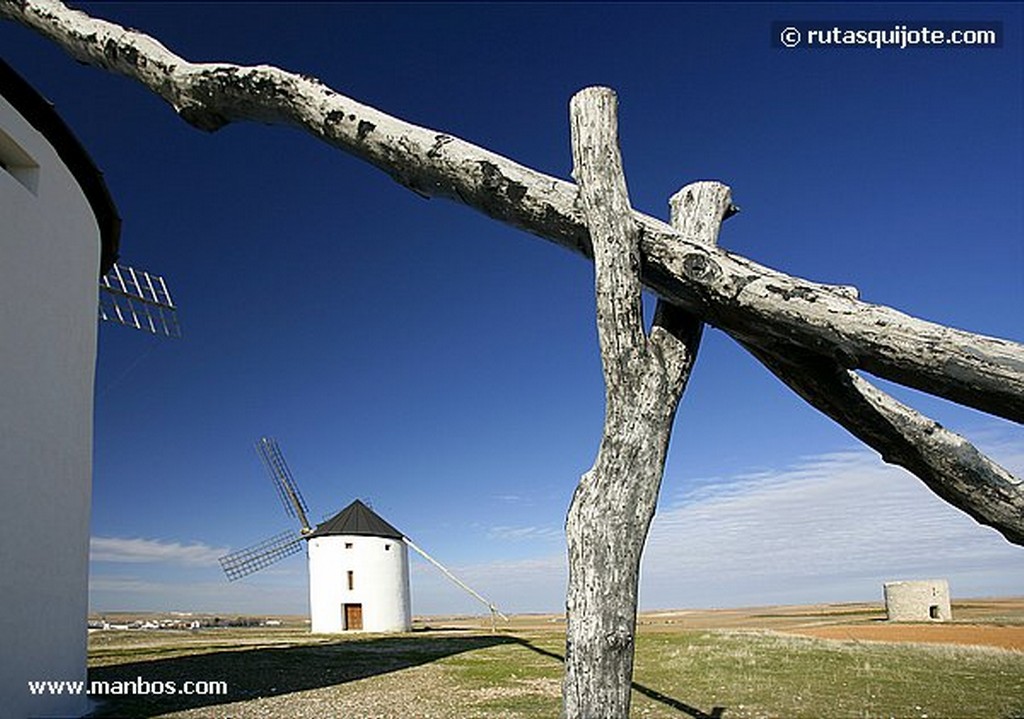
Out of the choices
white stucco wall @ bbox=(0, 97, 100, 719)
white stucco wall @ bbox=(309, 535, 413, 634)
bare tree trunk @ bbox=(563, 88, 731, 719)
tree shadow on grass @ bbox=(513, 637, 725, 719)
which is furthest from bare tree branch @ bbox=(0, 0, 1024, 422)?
white stucco wall @ bbox=(309, 535, 413, 634)

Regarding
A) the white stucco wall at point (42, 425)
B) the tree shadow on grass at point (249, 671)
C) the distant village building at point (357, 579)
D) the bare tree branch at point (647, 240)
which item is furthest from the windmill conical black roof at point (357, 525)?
the bare tree branch at point (647, 240)

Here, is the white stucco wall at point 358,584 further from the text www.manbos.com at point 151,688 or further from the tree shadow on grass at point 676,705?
the tree shadow on grass at point 676,705

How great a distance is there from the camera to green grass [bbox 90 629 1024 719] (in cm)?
984

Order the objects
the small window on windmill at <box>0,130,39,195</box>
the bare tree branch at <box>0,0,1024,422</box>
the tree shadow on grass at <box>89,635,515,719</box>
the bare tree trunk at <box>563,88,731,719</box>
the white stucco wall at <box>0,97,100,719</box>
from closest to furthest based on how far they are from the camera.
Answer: the bare tree branch at <box>0,0,1024,422</box>
the bare tree trunk at <box>563,88,731,719</box>
the white stucco wall at <box>0,97,100,719</box>
the small window on windmill at <box>0,130,39,195</box>
the tree shadow on grass at <box>89,635,515,719</box>

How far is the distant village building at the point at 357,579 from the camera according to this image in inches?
1298

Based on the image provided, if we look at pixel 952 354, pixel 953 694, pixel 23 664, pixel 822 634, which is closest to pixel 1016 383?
pixel 952 354

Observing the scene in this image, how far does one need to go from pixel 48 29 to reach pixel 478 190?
10.5 ft

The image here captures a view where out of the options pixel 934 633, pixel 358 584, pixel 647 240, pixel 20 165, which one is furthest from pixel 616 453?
pixel 358 584

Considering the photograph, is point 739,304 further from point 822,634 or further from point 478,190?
point 822,634

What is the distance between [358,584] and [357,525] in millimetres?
2519

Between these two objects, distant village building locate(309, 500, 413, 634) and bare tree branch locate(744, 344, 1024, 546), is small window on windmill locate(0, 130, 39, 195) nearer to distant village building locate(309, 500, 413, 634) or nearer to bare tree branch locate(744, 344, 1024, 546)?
bare tree branch locate(744, 344, 1024, 546)

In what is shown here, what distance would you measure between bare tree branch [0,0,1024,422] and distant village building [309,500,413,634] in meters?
31.0

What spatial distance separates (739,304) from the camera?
367cm

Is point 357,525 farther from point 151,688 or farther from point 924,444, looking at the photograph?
point 924,444
